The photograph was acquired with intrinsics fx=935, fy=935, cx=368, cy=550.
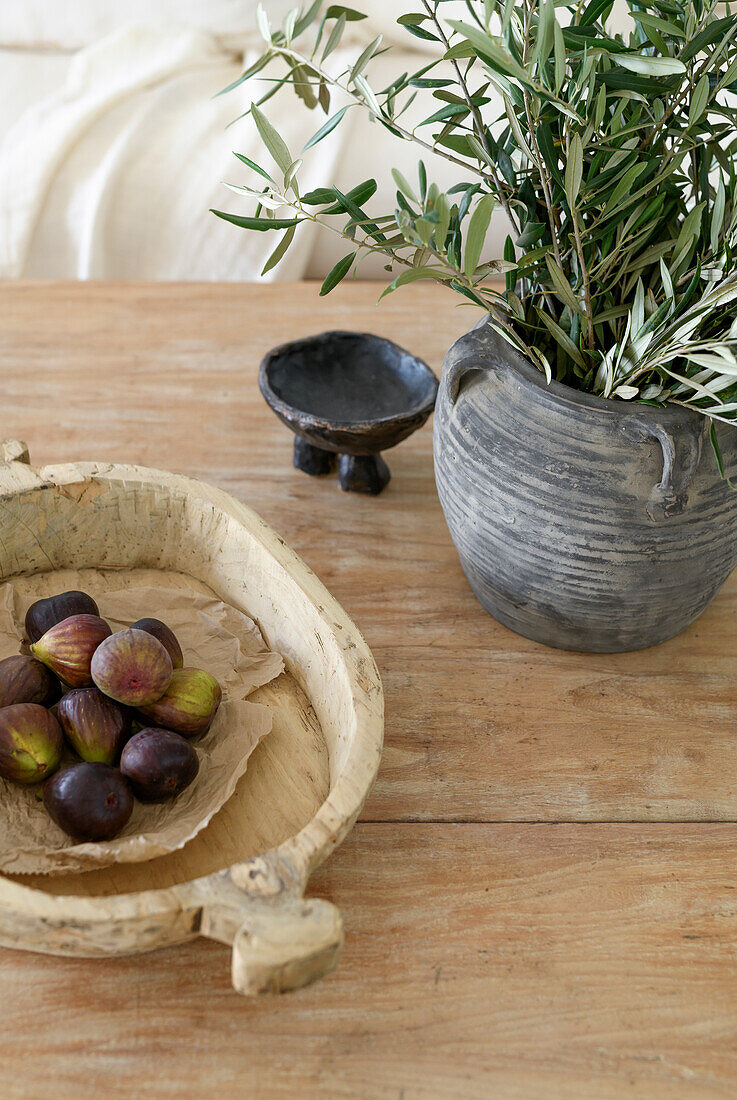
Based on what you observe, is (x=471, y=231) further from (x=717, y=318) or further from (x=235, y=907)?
(x=235, y=907)

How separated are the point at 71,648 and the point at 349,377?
0.38 metres

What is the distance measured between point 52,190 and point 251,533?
0.99m

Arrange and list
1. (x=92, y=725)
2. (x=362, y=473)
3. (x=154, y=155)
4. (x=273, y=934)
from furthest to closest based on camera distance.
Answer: (x=154, y=155)
(x=362, y=473)
(x=92, y=725)
(x=273, y=934)

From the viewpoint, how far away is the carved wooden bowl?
369 millimetres

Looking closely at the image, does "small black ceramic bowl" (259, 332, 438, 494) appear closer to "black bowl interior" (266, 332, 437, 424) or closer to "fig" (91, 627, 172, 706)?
"black bowl interior" (266, 332, 437, 424)

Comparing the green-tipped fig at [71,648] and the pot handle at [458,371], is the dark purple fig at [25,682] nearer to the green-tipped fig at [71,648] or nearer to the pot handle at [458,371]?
the green-tipped fig at [71,648]

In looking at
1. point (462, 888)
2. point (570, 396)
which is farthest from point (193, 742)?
point (570, 396)

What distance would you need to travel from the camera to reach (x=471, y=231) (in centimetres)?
44

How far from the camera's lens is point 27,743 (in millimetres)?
463

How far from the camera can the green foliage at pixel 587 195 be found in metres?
0.46

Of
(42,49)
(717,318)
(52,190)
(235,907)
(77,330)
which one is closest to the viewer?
(235,907)

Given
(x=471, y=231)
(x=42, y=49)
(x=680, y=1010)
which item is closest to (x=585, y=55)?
(x=471, y=231)

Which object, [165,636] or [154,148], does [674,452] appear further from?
[154,148]

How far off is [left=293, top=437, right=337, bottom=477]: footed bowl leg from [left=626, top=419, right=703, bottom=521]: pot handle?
0.32 m
